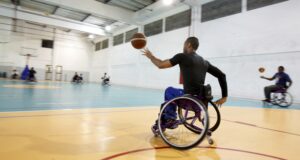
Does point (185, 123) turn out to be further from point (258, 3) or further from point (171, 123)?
point (258, 3)

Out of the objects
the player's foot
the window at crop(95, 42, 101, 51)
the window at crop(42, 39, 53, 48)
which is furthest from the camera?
the window at crop(95, 42, 101, 51)

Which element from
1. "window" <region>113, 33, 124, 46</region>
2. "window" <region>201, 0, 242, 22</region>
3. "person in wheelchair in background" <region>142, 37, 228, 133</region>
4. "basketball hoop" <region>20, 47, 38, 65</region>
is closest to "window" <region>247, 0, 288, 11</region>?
"window" <region>201, 0, 242, 22</region>

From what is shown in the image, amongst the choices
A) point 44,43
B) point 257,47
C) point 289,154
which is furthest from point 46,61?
point 289,154

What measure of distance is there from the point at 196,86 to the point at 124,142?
1.16 meters

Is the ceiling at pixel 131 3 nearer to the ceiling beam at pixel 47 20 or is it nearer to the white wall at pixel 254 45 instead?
the white wall at pixel 254 45

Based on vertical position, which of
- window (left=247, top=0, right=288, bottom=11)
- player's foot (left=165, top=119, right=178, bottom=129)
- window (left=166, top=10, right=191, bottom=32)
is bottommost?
player's foot (left=165, top=119, right=178, bottom=129)

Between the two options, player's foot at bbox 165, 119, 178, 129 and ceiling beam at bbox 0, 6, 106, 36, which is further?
ceiling beam at bbox 0, 6, 106, 36

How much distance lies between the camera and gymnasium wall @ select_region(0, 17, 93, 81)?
23031 millimetres

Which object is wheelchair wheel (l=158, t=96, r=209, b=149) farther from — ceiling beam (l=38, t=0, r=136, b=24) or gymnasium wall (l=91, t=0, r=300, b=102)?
ceiling beam (l=38, t=0, r=136, b=24)

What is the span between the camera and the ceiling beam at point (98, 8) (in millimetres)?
15681

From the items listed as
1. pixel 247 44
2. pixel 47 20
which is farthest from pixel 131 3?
pixel 247 44

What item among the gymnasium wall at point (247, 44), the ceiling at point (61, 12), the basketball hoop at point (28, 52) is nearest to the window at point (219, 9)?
the gymnasium wall at point (247, 44)

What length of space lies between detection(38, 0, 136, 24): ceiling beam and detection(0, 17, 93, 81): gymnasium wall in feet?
36.2

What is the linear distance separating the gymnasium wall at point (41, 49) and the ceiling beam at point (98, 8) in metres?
11.0
